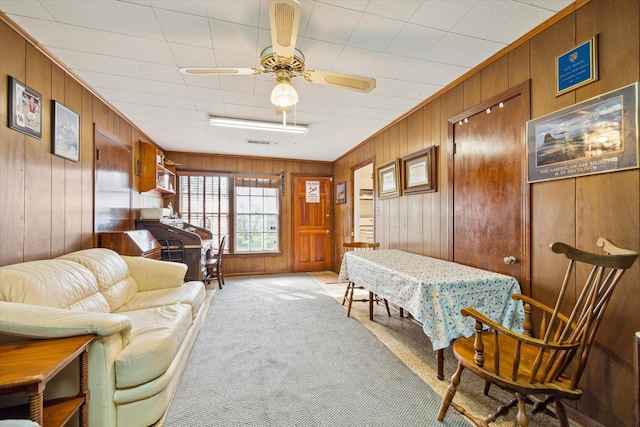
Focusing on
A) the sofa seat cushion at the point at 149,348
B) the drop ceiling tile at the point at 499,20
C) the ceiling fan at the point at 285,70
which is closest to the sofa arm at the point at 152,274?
the sofa seat cushion at the point at 149,348

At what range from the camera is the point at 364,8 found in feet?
5.47

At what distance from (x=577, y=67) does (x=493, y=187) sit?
90 cm

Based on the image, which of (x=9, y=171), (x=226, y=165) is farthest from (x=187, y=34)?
(x=226, y=165)

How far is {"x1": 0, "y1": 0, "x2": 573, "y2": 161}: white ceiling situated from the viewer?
1.66 meters

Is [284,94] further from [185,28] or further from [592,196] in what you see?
[592,196]

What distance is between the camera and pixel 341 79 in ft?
6.16

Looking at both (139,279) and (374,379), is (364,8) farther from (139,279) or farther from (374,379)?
(139,279)

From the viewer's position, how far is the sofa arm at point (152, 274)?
2758mm

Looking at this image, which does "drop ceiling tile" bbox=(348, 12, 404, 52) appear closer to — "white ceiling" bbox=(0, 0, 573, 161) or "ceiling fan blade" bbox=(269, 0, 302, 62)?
"white ceiling" bbox=(0, 0, 573, 161)

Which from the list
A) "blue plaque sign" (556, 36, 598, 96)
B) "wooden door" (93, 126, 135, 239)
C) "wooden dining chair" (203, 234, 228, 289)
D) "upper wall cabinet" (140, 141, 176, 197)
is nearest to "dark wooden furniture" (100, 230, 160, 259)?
"wooden door" (93, 126, 135, 239)

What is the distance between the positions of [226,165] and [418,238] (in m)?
4.12

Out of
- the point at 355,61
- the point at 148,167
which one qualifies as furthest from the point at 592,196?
the point at 148,167

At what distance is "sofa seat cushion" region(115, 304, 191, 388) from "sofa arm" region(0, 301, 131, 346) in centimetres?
19

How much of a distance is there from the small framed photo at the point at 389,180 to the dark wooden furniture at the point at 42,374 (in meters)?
3.29
